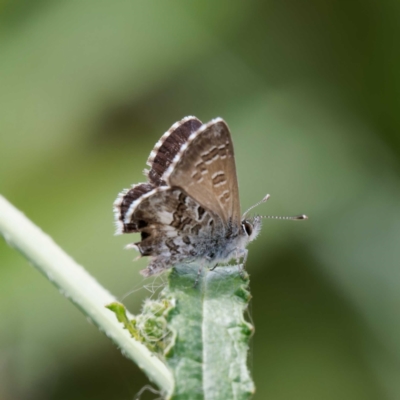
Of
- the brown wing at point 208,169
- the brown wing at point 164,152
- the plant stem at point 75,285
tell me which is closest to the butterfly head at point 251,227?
the brown wing at point 208,169

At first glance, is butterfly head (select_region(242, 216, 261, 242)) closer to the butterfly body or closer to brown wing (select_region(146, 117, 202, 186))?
the butterfly body

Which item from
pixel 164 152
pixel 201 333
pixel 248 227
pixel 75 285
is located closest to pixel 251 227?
pixel 248 227

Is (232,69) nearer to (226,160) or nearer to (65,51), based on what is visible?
(65,51)

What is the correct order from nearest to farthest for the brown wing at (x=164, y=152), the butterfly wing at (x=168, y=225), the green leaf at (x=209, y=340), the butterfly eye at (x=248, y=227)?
1. the green leaf at (x=209, y=340)
2. the butterfly wing at (x=168, y=225)
3. the brown wing at (x=164, y=152)
4. the butterfly eye at (x=248, y=227)

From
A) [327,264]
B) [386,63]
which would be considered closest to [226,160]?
[327,264]

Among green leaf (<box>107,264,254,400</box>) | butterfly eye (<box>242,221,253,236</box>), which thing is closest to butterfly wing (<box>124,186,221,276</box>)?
butterfly eye (<box>242,221,253,236</box>)

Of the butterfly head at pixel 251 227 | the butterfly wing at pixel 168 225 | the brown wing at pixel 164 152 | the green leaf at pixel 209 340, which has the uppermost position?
the brown wing at pixel 164 152

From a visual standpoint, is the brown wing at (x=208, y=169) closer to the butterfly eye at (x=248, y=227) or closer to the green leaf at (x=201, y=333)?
the butterfly eye at (x=248, y=227)
